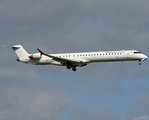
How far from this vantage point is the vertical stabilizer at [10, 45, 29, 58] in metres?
61.5

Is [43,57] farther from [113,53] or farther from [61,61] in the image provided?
[113,53]

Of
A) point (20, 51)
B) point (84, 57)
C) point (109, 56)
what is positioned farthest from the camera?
point (20, 51)

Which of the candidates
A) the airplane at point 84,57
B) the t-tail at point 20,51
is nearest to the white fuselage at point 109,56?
the airplane at point 84,57

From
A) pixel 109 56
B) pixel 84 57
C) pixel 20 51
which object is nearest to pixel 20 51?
pixel 20 51

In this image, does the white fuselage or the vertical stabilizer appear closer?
the white fuselage

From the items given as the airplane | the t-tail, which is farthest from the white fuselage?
the t-tail

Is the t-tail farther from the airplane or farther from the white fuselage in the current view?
the white fuselage

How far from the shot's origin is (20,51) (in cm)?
6188

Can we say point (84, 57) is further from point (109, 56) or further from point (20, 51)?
point (20, 51)

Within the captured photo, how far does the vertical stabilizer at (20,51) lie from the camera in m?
61.5

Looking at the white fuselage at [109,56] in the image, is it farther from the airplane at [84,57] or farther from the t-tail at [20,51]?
the t-tail at [20,51]

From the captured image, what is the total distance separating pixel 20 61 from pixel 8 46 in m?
3.72

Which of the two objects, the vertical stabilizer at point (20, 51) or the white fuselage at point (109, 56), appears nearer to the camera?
the white fuselage at point (109, 56)

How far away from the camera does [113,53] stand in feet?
184
